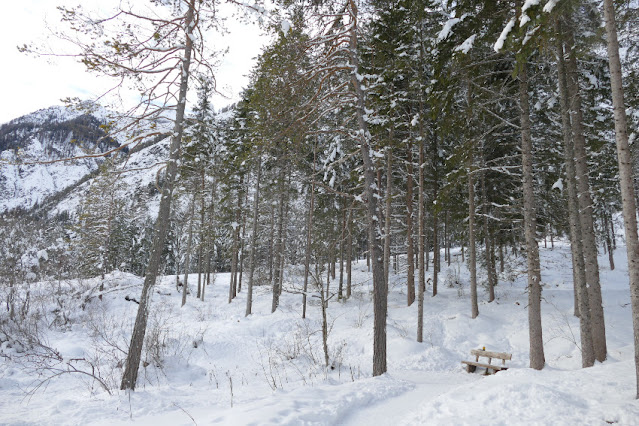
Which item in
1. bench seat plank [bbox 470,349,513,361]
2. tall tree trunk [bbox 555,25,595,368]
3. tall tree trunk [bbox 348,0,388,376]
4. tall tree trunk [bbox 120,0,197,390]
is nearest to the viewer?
tall tree trunk [bbox 120,0,197,390]

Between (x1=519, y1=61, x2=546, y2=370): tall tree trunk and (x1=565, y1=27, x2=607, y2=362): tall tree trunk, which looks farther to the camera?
(x1=565, y1=27, x2=607, y2=362): tall tree trunk

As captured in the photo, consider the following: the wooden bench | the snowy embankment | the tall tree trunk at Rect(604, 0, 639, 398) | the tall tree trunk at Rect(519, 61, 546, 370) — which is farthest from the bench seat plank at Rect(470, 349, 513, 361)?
the tall tree trunk at Rect(604, 0, 639, 398)

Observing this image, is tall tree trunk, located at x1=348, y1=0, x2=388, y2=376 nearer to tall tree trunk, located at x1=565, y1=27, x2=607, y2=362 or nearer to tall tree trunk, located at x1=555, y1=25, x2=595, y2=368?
tall tree trunk, located at x1=555, y1=25, x2=595, y2=368

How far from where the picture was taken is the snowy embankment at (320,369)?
443 centimetres

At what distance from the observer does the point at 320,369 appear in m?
9.70

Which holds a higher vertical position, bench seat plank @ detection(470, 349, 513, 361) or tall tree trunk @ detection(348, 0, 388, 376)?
tall tree trunk @ detection(348, 0, 388, 376)

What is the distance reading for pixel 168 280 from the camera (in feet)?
90.5

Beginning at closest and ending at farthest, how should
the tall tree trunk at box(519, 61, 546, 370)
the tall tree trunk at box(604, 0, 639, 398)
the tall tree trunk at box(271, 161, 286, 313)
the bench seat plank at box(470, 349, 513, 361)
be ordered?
1. the tall tree trunk at box(604, 0, 639, 398)
2. the tall tree trunk at box(519, 61, 546, 370)
3. the bench seat plank at box(470, 349, 513, 361)
4. the tall tree trunk at box(271, 161, 286, 313)

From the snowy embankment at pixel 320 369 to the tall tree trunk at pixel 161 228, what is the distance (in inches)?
26.3

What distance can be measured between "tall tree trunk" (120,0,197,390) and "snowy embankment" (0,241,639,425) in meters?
0.67

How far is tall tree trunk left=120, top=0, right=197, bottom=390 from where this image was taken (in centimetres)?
687

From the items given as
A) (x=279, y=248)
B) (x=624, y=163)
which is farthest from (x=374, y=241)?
(x=279, y=248)

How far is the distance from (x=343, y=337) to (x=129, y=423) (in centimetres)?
954

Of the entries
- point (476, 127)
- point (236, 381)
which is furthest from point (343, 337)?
point (476, 127)
